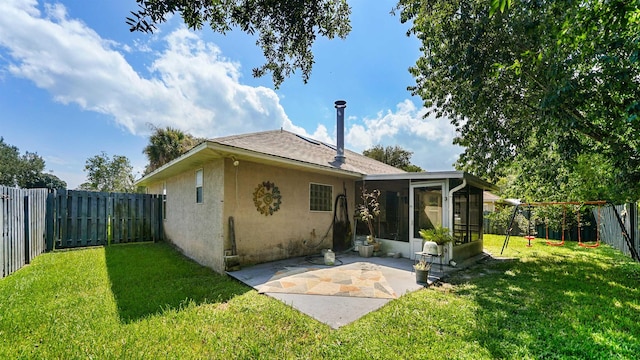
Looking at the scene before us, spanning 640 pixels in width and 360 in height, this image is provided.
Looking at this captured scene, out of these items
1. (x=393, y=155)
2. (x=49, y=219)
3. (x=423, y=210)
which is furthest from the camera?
(x=393, y=155)

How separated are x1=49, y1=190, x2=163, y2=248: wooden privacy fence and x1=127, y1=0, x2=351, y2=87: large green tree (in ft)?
32.7

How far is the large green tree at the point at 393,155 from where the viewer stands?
30.1m

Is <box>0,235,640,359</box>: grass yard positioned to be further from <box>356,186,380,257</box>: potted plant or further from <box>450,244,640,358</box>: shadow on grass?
<box>356,186,380,257</box>: potted plant

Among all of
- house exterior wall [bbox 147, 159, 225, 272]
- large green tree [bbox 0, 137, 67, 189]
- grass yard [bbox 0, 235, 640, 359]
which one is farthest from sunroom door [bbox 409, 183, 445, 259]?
large green tree [bbox 0, 137, 67, 189]

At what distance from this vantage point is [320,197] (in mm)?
8781

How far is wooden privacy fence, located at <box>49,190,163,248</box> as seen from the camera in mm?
9641

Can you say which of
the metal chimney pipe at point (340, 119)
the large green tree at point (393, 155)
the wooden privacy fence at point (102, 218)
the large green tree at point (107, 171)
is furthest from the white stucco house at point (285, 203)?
the large green tree at point (107, 171)

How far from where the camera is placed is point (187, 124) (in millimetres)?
21609

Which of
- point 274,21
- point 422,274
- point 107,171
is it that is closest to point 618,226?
point 422,274

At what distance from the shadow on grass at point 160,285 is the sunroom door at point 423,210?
526 cm

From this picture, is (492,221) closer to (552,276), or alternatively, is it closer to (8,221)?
(552,276)

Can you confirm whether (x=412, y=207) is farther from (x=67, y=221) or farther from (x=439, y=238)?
(x=67, y=221)

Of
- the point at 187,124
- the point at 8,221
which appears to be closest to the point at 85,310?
the point at 8,221

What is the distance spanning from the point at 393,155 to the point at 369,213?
22767 mm
